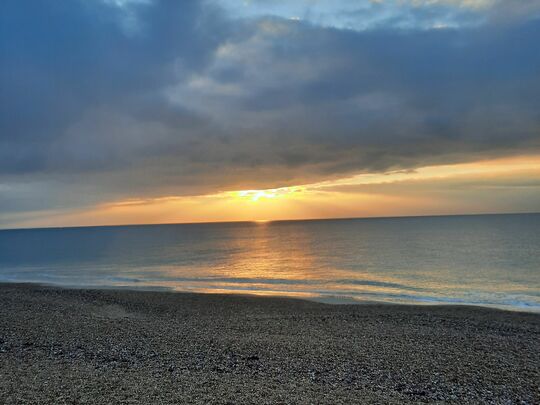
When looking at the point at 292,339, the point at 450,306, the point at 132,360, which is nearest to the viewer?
the point at 132,360

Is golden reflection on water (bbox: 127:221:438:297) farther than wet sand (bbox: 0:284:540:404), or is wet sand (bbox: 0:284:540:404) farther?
golden reflection on water (bbox: 127:221:438:297)

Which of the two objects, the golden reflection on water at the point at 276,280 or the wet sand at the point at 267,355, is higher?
the wet sand at the point at 267,355

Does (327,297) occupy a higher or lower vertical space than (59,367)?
lower

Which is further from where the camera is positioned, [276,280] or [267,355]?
[276,280]

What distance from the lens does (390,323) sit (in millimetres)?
19359

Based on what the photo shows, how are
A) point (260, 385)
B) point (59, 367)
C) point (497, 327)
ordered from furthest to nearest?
point (497, 327)
point (59, 367)
point (260, 385)

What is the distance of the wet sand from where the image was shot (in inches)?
406

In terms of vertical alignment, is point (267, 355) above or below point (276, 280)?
above

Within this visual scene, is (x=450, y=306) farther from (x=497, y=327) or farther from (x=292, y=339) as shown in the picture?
(x=292, y=339)

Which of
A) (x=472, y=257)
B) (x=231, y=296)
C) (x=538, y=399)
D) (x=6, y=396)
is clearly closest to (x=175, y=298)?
(x=231, y=296)

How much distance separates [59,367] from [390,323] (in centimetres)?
1476

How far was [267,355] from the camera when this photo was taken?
13711mm

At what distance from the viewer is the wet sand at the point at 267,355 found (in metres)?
10.3

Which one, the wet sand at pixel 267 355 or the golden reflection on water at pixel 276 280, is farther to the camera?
the golden reflection on water at pixel 276 280
